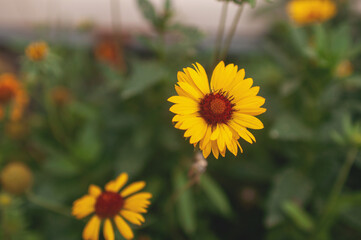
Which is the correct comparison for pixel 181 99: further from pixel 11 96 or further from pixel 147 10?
pixel 11 96

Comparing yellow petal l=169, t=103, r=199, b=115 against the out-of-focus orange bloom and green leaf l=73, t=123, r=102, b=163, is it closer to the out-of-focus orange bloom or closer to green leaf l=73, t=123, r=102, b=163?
green leaf l=73, t=123, r=102, b=163

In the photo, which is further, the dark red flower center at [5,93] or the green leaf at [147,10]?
the dark red flower center at [5,93]

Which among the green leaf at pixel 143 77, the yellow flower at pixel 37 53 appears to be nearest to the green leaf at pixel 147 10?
the green leaf at pixel 143 77

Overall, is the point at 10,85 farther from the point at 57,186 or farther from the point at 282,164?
the point at 282,164

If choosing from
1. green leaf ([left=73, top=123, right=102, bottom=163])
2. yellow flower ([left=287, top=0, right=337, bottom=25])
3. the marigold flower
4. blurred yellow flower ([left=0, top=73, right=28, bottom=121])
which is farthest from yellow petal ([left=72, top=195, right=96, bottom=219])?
yellow flower ([left=287, top=0, right=337, bottom=25])

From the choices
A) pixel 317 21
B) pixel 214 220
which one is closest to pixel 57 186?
pixel 214 220

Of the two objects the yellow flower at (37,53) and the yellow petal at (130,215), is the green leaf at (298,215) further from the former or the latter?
the yellow flower at (37,53)
